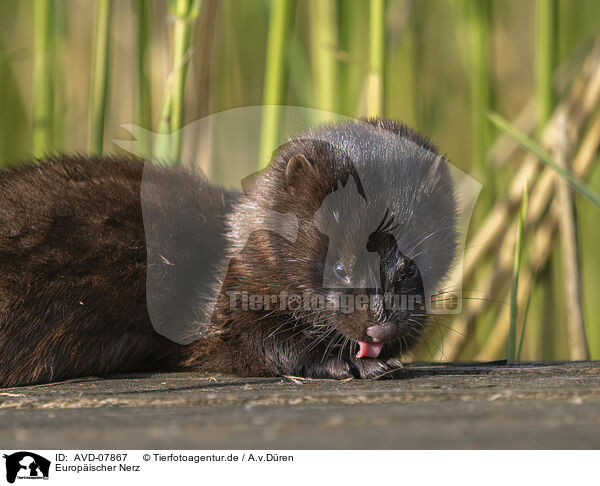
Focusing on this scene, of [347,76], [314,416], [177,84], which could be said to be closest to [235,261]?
[177,84]

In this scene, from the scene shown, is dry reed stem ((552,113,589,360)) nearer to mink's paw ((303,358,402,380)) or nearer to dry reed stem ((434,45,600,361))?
dry reed stem ((434,45,600,361))

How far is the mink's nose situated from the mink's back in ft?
2.66

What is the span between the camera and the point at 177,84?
327 cm

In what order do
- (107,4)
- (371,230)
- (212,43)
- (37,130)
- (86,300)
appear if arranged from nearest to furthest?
(371,230), (86,300), (107,4), (37,130), (212,43)

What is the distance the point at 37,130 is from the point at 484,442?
300 cm

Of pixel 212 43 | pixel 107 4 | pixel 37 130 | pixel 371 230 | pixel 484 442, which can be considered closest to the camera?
pixel 484 442

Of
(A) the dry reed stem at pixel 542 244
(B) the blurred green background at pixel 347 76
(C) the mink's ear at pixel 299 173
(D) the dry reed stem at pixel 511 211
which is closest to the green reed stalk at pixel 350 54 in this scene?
(B) the blurred green background at pixel 347 76

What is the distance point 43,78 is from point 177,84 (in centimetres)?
78

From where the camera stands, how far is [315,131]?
2.94 metres

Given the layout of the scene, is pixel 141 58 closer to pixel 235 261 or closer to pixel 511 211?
pixel 235 261

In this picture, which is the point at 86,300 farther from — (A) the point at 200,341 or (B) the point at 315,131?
(B) the point at 315,131

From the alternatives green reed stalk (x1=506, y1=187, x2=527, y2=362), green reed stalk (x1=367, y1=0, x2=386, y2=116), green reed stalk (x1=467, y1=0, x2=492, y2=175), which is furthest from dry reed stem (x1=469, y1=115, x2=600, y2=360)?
green reed stalk (x1=367, y1=0, x2=386, y2=116)

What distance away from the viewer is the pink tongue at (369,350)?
264 cm

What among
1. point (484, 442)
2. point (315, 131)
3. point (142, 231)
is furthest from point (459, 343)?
point (484, 442)
